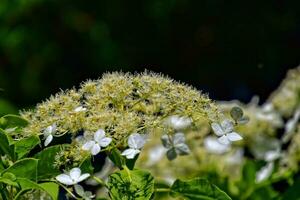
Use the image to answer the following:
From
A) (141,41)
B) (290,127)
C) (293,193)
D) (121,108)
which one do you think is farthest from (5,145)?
(141,41)

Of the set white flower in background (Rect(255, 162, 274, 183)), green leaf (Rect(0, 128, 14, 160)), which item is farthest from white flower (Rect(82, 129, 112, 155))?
white flower in background (Rect(255, 162, 274, 183))

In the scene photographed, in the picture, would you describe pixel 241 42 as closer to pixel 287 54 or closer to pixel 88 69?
pixel 287 54

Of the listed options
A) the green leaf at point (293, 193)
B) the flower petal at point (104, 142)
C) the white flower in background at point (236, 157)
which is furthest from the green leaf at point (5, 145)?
the white flower in background at point (236, 157)

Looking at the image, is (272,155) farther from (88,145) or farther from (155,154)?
(88,145)

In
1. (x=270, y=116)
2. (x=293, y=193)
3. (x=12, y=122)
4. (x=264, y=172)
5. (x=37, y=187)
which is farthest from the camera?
(x=270, y=116)

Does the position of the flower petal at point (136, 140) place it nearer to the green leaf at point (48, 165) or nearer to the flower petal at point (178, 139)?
the green leaf at point (48, 165)

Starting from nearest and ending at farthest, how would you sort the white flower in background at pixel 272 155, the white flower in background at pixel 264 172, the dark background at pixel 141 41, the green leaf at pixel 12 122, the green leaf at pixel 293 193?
the green leaf at pixel 12 122
the green leaf at pixel 293 193
the white flower in background at pixel 264 172
the white flower in background at pixel 272 155
the dark background at pixel 141 41
